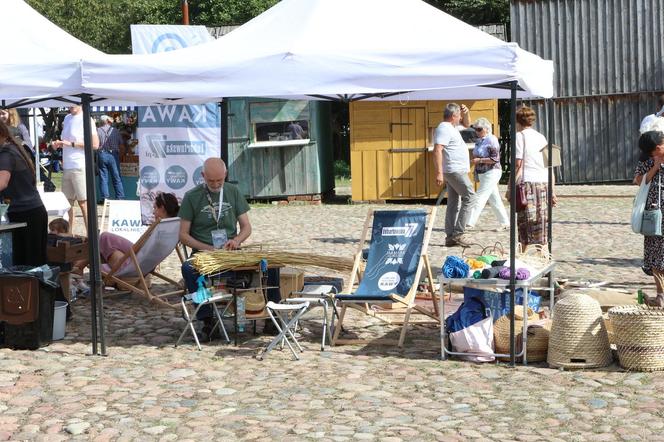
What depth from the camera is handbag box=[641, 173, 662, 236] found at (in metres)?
8.70

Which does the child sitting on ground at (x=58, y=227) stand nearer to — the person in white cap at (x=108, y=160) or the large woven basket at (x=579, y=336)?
the large woven basket at (x=579, y=336)

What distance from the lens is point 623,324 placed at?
730 centimetres

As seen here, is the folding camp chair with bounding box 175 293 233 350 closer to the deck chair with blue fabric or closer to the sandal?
the deck chair with blue fabric

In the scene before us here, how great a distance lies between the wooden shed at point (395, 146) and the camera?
20.5 m

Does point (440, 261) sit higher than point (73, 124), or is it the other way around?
point (73, 124)

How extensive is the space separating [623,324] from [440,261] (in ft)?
17.5

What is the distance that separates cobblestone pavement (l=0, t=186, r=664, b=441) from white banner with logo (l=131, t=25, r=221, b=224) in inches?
141

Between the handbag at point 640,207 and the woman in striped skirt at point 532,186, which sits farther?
the woman in striped skirt at point 532,186

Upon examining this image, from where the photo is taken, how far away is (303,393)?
6852 millimetres

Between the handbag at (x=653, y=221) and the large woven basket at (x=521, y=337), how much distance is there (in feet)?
4.76

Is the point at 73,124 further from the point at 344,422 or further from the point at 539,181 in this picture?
the point at 344,422

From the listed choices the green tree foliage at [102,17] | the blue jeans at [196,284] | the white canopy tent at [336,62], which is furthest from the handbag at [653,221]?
the green tree foliage at [102,17]

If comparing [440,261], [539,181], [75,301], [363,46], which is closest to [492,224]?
[440,261]

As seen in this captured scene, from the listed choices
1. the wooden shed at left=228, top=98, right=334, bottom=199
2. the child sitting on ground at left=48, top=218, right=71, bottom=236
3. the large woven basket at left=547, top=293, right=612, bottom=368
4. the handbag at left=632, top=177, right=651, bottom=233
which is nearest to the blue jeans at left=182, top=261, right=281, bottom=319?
the large woven basket at left=547, top=293, right=612, bottom=368
